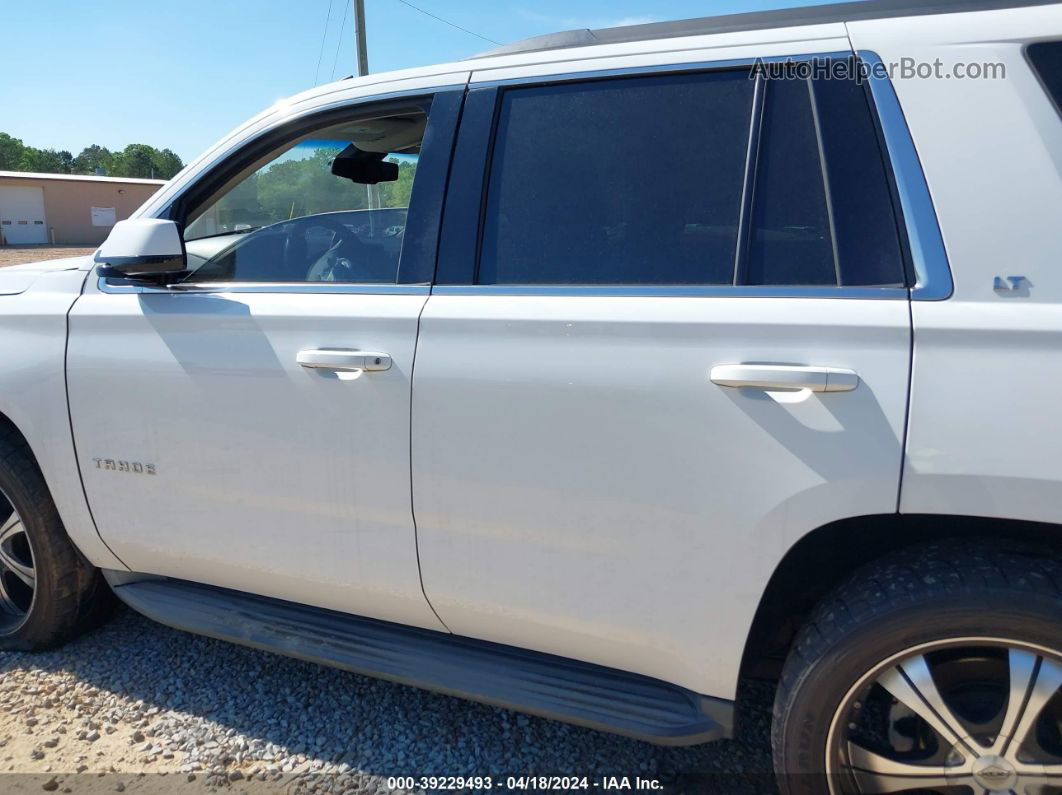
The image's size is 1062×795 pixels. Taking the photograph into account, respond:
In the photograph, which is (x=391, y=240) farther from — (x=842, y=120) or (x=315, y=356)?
(x=842, y=120)

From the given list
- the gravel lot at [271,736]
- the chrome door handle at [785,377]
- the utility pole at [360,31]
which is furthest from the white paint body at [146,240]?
the utility pole at [360,31]

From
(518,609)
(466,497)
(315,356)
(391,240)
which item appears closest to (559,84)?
(391,240)

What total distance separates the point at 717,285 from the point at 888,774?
3.90ft

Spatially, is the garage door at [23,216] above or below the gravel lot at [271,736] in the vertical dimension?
above

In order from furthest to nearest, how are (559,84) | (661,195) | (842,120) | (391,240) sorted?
(391,240) < (559,84) < (661,195) < (842,120)

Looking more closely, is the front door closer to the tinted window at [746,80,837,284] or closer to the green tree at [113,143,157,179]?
the tinted window at [746,80,837,284]

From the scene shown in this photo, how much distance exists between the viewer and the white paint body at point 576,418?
1.62 metres

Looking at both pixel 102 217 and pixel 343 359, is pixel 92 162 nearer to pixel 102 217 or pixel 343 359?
pixel 102 217

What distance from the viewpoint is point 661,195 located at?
1973 millimetres

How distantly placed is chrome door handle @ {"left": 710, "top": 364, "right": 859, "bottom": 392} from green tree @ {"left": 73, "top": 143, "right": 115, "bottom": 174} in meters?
97.0

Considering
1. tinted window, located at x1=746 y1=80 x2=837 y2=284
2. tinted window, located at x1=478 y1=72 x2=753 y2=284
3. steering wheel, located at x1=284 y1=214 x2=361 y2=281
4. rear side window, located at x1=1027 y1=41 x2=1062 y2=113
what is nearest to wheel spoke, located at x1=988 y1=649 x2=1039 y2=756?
tinted window, located at x1=746 y1=80 x2=837 y2=284

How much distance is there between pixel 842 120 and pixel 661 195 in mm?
436

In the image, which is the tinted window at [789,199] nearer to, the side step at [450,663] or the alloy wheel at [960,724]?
the alloy wheel at [960,724]

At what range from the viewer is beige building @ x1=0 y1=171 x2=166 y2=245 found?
3931 cm
